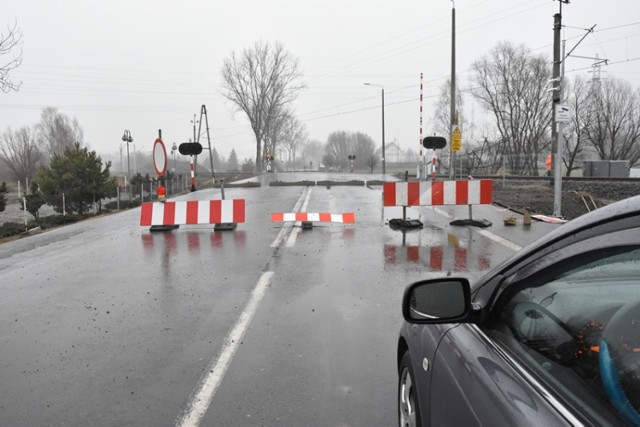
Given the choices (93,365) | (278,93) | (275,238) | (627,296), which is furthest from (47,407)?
(278,93)

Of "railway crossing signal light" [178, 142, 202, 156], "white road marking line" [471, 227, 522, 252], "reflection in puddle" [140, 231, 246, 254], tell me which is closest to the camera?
"white road marking line" [471, 227, 522, 252]

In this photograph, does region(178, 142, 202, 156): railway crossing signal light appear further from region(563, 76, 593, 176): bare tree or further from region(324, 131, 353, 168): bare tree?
region(324, 131, 353, 168): bare tree

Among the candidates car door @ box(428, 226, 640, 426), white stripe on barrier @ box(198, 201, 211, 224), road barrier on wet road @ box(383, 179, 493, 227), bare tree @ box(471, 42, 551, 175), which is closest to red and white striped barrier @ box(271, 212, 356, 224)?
road barrier on wet road @ box(383, 179, 493, 227)

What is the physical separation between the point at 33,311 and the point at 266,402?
3583 millimetres

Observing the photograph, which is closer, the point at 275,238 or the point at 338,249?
the point at 338,249

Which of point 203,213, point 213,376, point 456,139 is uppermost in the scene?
point 456,139

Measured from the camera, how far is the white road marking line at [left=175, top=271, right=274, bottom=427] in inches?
126

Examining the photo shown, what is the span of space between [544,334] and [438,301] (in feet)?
1.44

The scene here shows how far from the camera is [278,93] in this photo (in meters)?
72.8

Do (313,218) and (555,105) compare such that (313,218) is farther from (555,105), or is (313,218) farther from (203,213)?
(555,105)

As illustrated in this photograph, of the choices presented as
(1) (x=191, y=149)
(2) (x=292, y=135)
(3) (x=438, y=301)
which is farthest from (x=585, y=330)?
(2) (x=292, y=135)

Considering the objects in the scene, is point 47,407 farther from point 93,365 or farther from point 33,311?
point 33,311

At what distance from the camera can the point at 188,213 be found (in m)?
11.5

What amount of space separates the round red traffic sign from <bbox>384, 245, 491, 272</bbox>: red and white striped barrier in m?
5.86
